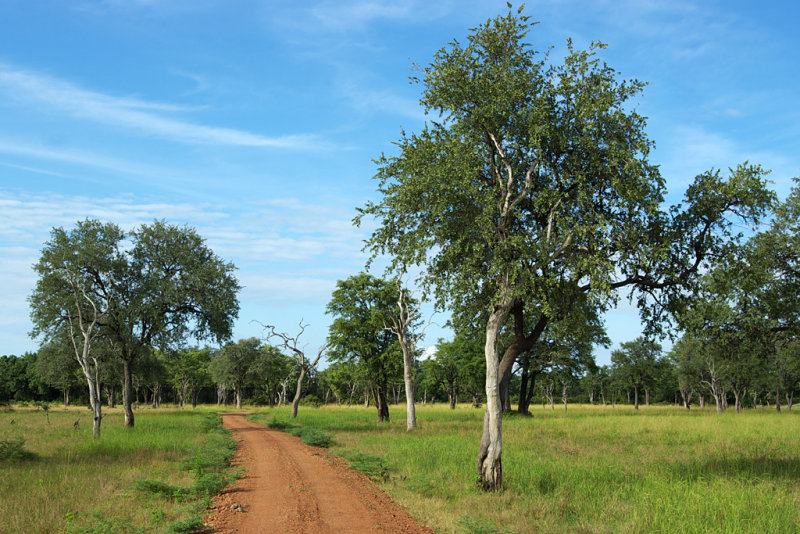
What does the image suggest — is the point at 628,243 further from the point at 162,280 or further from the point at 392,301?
the point at 162,280

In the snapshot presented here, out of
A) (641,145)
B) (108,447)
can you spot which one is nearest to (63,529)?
(108,447)

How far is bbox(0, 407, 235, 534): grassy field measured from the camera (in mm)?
9573

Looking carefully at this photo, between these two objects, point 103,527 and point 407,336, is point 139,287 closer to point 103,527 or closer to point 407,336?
point 407,336

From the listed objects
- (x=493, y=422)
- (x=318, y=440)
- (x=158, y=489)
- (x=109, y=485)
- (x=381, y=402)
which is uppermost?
(x=493, y=422)

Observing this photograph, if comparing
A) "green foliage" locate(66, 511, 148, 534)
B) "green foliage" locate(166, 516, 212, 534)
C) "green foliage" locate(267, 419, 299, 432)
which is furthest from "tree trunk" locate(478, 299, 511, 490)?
"green foliage" locate(267, 419, 299, 432)

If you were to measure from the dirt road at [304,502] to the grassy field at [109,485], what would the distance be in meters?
0.71

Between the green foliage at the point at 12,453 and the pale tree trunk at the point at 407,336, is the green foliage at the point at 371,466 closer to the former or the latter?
the green foliage at the point at 12,453

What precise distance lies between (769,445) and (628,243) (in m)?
15.5

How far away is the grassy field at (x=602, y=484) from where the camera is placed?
981cm

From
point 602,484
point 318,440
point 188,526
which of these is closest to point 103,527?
point 188,526

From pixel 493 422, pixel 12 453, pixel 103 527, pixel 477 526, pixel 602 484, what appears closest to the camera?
pixel 477 526

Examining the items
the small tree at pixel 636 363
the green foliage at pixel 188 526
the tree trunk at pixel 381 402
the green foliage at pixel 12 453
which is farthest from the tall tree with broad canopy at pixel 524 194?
the small tree at pixel 636 363

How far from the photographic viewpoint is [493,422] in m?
13.5

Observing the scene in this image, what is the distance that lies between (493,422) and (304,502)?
5286mm
